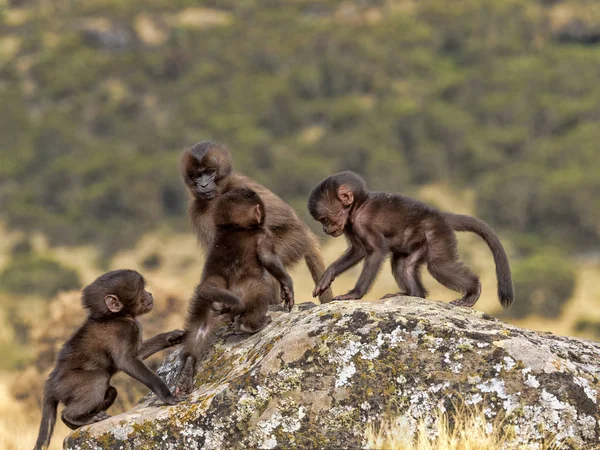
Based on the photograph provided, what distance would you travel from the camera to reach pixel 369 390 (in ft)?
16.8

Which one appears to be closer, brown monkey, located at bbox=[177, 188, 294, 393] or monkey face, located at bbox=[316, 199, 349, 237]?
brown monkey, located at bbox=[177, 188, 294, 393]

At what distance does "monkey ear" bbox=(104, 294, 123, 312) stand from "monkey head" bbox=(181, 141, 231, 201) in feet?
5.49

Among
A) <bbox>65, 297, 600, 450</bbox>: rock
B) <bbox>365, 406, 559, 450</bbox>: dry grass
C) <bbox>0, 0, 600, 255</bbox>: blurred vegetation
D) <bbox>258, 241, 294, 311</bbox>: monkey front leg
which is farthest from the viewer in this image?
<bbox>0, 0, 600, 255</bbox>: blurred vegetation

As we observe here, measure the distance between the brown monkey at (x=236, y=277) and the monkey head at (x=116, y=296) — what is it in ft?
1.10

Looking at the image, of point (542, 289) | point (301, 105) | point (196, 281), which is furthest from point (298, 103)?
point (542, 289)

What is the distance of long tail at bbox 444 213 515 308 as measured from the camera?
707 centimetres

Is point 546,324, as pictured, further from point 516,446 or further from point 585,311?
point 516,446

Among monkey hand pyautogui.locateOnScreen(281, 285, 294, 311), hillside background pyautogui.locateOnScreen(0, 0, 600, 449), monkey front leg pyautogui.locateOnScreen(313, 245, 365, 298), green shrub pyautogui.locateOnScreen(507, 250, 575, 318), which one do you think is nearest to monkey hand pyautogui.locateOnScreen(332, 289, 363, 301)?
monkey front leg pyautogui.locateOnScreen(313, 245, 365, 298)

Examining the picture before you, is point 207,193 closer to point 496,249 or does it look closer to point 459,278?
point 459,278

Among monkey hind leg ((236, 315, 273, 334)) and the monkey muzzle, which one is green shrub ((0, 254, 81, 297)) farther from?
monkey hind leg ((236, 315, 273, 334))

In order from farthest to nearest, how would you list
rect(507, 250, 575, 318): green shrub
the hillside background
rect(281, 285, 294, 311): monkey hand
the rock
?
the hillside background
rect(507, 250, 575, 318): green shrub
rect(281, 285, 294, 311): monkey hand
the rock

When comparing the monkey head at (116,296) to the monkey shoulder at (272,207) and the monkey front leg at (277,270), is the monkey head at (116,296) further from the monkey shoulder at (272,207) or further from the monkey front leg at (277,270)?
the monkey shoulder at (272,207)

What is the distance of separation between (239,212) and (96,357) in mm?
1347

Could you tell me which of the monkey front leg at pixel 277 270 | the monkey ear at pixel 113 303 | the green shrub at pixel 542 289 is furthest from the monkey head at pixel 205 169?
the green shrub at pixel 542 289
